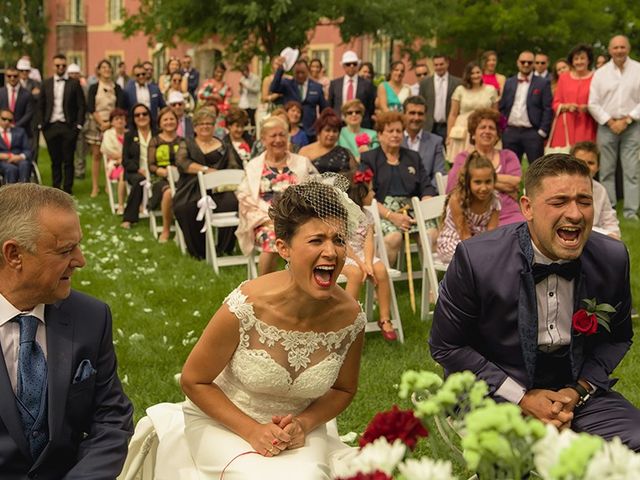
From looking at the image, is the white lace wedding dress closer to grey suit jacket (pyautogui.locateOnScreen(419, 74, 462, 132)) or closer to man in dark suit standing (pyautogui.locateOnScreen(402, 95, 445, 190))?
man in dark suit standing (pyautogui.locateOnScreen(402, 95, 445, 190))

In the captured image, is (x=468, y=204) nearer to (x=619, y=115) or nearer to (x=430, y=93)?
(x=619, y=115)

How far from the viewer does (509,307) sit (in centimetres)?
376

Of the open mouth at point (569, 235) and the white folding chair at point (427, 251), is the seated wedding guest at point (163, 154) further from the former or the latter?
the open mouth at point (569, 235)

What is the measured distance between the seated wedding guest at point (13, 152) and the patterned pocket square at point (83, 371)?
36.8ft

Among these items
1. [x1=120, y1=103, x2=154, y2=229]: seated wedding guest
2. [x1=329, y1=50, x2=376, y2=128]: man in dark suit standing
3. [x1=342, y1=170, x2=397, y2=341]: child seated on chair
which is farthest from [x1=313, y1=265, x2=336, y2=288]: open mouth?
[x1=329, y1=50, x2=376, y2=128]: man in dark suit standing

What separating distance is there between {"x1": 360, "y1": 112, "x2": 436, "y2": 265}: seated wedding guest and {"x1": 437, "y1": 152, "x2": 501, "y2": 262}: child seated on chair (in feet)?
3.18

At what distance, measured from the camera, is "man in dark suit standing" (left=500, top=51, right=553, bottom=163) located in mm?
12555

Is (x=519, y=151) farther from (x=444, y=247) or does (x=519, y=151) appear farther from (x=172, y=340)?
(x=172, y=340)

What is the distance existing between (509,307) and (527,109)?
9.27 m

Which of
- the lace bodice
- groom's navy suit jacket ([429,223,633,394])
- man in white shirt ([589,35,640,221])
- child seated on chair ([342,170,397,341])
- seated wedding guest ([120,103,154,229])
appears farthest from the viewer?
seated wedding guest ([120,103,154,229])

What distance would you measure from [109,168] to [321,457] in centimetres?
1095

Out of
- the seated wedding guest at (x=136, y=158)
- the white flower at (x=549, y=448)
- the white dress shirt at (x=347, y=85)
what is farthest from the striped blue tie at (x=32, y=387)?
the white dress shirt at (x=347, y=85)

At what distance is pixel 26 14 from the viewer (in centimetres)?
4738

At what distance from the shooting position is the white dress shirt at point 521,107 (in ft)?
41.5
